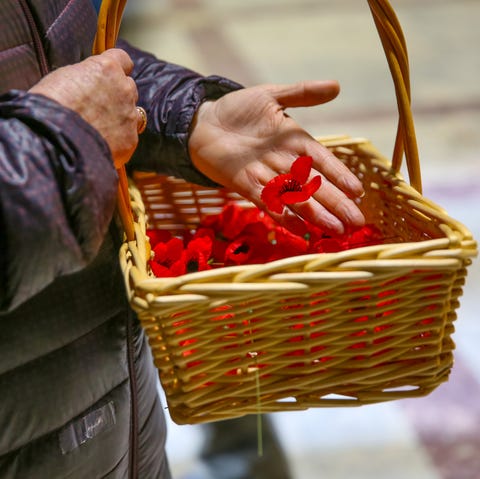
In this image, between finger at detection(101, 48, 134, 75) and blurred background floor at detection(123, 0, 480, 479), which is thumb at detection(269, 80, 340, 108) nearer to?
finger at detection(101, 48, 134, 75)

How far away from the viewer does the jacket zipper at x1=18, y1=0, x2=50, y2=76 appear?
2.21ft

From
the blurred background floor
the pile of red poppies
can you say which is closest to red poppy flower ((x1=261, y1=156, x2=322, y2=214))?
the pile of red poppies

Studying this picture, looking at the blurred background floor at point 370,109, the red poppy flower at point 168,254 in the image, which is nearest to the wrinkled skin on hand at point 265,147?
the red poppy flower at point 168,254

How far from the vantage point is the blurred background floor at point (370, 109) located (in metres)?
1.31

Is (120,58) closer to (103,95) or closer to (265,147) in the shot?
(103,95)

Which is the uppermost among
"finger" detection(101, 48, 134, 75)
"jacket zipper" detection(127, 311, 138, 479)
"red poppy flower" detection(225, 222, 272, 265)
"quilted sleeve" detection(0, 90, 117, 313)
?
"finger" detection(101, 48, 134, 75)

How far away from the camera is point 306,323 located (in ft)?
2.06

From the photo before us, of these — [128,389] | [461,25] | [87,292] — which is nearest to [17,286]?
[87,292]

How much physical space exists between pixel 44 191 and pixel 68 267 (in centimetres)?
7

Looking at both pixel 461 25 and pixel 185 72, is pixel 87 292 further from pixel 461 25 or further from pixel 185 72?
pixel 461 25

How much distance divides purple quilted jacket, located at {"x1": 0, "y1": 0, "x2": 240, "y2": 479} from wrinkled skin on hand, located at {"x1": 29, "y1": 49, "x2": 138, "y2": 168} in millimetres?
31

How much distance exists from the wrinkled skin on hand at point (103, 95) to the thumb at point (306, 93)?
0.79ft

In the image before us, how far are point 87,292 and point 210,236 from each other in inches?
8.8

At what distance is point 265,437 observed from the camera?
1.37m
